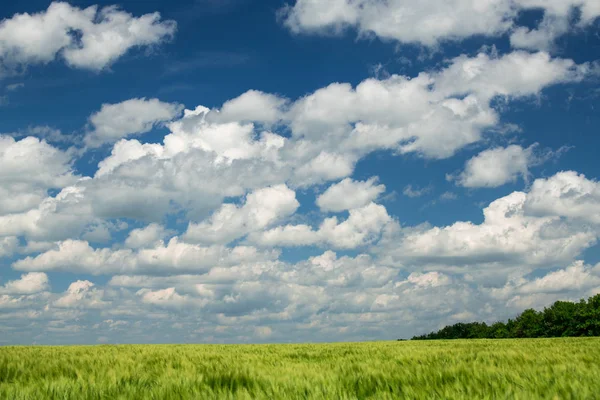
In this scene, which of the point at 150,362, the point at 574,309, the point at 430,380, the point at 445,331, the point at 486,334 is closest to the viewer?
the point at 430,380

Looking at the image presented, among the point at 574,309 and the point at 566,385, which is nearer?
the point at 566,385

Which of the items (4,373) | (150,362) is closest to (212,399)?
(4,373)

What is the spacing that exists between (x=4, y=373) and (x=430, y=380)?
640 centimetres

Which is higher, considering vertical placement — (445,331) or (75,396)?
(75,396)

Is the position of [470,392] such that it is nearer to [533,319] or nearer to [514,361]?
[514,361]

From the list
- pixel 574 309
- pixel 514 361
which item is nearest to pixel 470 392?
pixel 514 361

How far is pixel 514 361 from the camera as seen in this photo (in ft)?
29.1

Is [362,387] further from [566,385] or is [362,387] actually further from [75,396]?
[75,396]

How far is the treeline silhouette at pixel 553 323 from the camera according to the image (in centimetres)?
10406

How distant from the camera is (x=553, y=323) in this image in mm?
115438

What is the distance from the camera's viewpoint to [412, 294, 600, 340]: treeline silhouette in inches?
4097

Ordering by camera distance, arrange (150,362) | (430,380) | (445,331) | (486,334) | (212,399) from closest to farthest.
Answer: (212,399), (430,380), (150,362), (486,334), (445,331)

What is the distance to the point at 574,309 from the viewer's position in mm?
111688

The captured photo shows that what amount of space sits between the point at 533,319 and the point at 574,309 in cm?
1197
